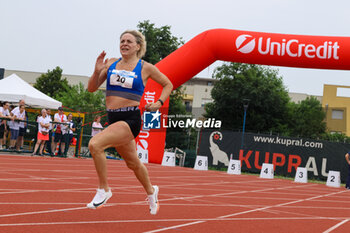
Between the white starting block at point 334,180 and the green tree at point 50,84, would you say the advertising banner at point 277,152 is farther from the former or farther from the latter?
the green tree at point 50,84

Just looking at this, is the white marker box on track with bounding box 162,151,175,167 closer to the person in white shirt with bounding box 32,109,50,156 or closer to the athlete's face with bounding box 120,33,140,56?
the person in white shirt with bounding box 32,109,50,156

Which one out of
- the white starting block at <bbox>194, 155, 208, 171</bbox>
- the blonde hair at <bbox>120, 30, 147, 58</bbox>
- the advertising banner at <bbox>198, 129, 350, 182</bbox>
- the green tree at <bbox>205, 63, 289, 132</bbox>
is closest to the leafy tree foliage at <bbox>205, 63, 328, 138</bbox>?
the green tree at <bbox>205, 63, 289, 132</bbox>

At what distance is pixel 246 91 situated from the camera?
58031 mm

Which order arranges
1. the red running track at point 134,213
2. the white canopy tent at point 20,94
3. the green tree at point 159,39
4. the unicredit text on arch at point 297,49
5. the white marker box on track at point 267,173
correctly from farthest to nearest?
the green tree at point 159,39 < the white marker box on track at point 267,173 < the white canopy tent at point 20,94 < the unicredit text on arch at point 297,49 < the red running track at point 134,213

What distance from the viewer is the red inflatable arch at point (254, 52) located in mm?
17422

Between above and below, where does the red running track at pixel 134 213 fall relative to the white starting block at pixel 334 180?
below

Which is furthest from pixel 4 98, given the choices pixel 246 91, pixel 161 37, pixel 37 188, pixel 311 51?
pixel 246 91

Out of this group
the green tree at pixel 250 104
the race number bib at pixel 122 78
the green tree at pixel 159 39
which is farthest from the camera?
the green tree at pixel 250 104

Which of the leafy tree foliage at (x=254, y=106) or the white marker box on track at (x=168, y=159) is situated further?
the leafy tree foliage at (x=254, y=106)

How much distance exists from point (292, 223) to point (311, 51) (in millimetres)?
11945

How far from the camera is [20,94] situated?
2120cm

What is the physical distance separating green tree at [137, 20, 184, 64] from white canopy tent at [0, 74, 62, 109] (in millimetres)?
22259

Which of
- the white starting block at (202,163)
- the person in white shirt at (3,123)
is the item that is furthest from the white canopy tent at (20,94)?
the white starting block at (202,163)

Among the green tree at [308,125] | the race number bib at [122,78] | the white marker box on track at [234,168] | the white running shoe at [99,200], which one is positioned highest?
the green tree at [308,125]
